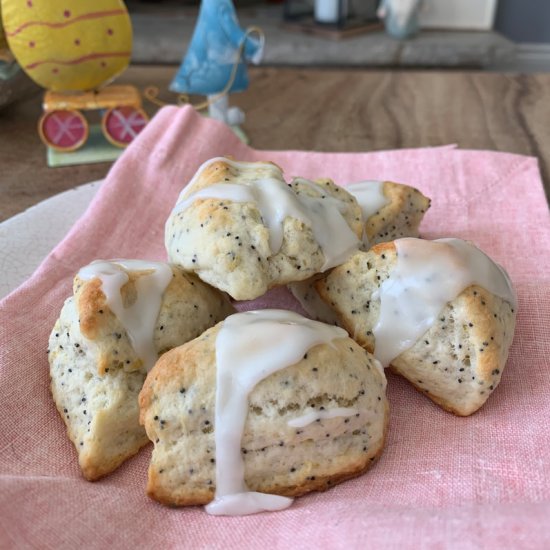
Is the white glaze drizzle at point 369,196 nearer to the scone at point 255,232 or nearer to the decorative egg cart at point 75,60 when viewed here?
the scone at point 255,232

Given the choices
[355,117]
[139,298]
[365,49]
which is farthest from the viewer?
[365,49]

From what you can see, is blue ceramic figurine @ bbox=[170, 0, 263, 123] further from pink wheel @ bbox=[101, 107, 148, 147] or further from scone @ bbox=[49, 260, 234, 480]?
scone @ bbox=[49, 260, 234, 480]

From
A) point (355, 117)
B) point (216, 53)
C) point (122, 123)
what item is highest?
point (216, 53)

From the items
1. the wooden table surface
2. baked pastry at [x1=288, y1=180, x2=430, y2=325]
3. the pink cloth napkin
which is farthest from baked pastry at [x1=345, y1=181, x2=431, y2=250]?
the wooden table surface

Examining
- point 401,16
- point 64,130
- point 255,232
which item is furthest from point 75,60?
point 401,16

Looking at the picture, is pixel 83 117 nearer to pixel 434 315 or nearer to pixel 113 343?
pixel 113 343

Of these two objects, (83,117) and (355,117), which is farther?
(355,117)

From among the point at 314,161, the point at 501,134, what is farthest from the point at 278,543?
the point at 501,134
